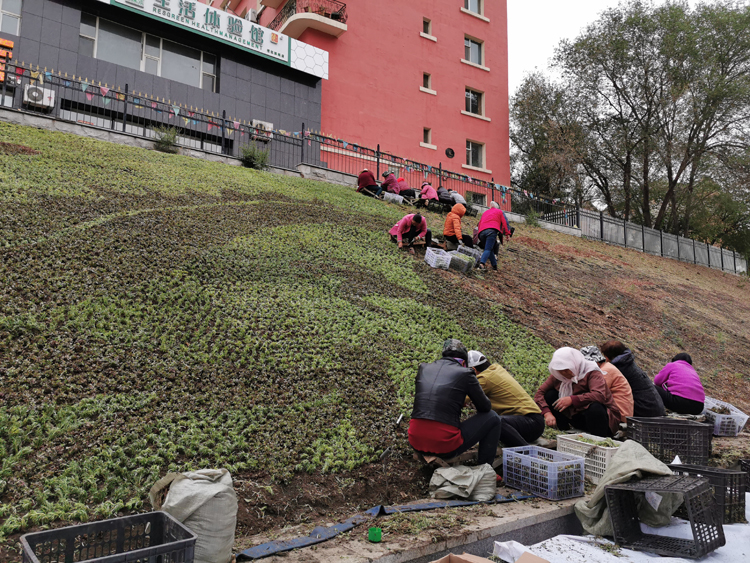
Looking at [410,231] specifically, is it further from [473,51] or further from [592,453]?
[473,51]

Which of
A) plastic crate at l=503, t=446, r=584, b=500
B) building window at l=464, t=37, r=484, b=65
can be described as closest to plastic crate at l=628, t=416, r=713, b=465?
plastic crate at l=503, t=446, r=584, b=500

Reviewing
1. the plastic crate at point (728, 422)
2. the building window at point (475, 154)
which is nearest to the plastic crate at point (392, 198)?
the building window at point (475, 154)

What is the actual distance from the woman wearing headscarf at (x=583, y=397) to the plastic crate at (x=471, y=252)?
6747mm

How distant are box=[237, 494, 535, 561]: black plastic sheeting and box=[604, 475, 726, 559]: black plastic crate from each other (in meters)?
0.78

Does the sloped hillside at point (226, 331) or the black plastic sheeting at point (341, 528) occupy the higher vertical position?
the sloped hillside at point (226, 331)

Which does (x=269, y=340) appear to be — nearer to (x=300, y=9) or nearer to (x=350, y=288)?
(x=350, y=288)

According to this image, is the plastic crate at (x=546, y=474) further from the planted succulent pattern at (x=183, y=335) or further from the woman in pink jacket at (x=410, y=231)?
the woman in pink jacket at (x=410, y=231)

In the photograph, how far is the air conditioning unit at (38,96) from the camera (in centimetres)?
1490

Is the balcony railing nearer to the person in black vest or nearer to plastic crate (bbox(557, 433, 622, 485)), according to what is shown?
the person in black vest

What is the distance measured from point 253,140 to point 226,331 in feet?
44.8

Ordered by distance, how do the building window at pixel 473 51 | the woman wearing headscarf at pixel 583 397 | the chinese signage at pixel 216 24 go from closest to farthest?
the woman wearing headscarf at pixel 583 397, the chinese signage at pixel 216 24, the building window at pixel 473 51

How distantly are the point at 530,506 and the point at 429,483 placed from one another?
94cm

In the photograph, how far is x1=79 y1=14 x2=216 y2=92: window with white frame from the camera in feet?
59.2

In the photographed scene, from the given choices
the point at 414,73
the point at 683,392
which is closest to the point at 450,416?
the point at 683,392
